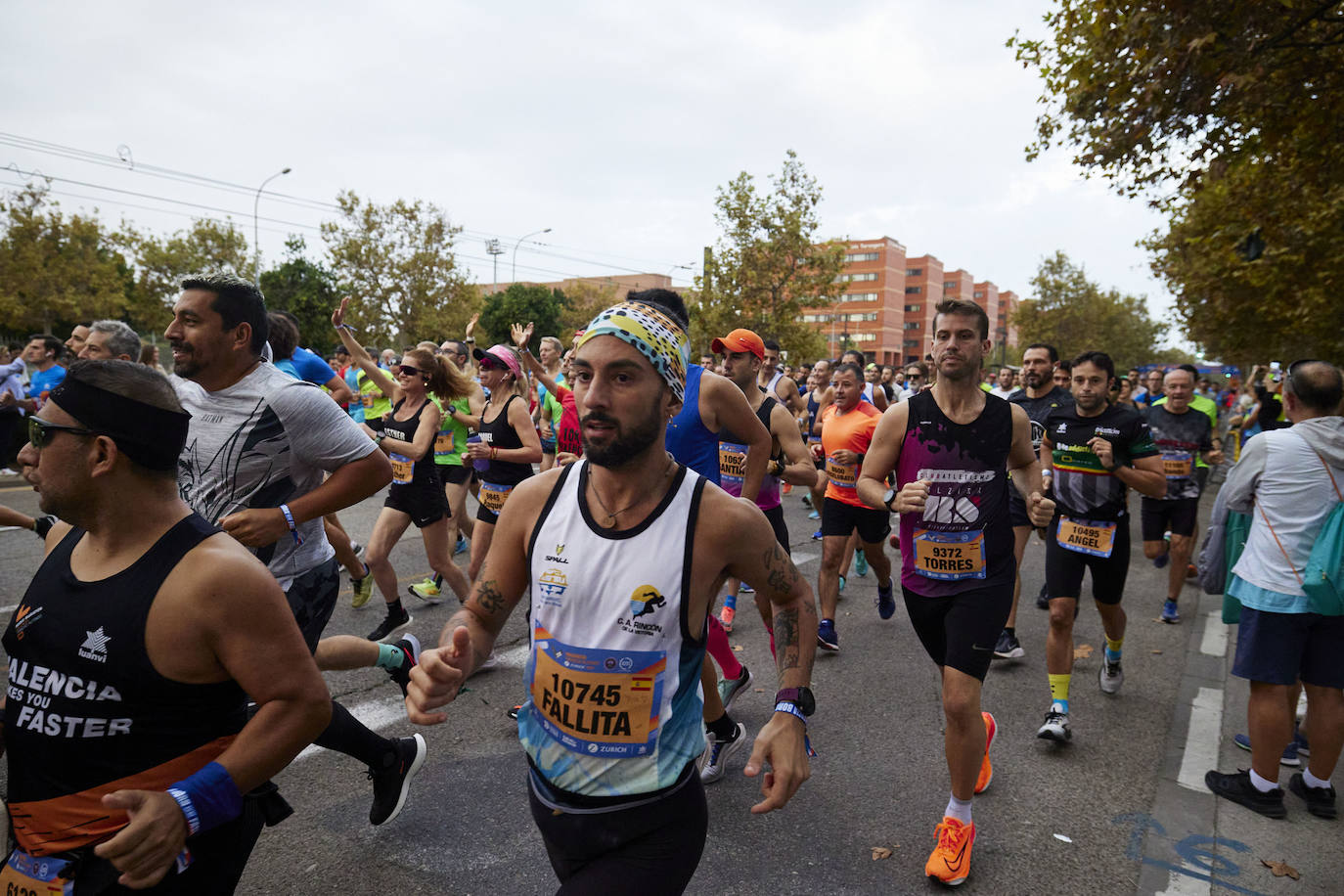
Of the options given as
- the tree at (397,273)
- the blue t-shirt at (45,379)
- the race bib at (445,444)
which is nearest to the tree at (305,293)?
the tree at (397,273)

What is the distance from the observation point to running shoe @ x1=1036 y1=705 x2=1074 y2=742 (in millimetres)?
4534

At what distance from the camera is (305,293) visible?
164 ft

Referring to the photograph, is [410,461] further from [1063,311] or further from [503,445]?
[1063,311]

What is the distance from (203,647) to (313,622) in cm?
175

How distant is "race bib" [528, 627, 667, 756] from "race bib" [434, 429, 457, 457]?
209 inches

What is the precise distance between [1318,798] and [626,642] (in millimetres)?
4178

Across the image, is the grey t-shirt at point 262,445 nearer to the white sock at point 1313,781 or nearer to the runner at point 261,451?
the runner at point 261,451

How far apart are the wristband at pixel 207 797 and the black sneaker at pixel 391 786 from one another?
66.9 inches

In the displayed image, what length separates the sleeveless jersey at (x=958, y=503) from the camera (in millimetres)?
3588

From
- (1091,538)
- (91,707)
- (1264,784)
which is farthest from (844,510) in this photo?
(91,707)

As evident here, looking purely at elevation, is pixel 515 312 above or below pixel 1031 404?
above

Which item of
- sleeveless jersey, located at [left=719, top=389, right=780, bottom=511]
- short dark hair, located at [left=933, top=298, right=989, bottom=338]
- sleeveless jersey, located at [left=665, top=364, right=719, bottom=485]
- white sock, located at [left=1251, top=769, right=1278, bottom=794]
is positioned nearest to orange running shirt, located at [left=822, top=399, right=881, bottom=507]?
sleeveless jersey, located at [left=719, top=389, right=780, bottom=511]

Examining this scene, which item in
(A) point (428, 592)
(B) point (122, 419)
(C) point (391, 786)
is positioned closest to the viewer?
(B) point (122, 419)

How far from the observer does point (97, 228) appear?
1492 inches
